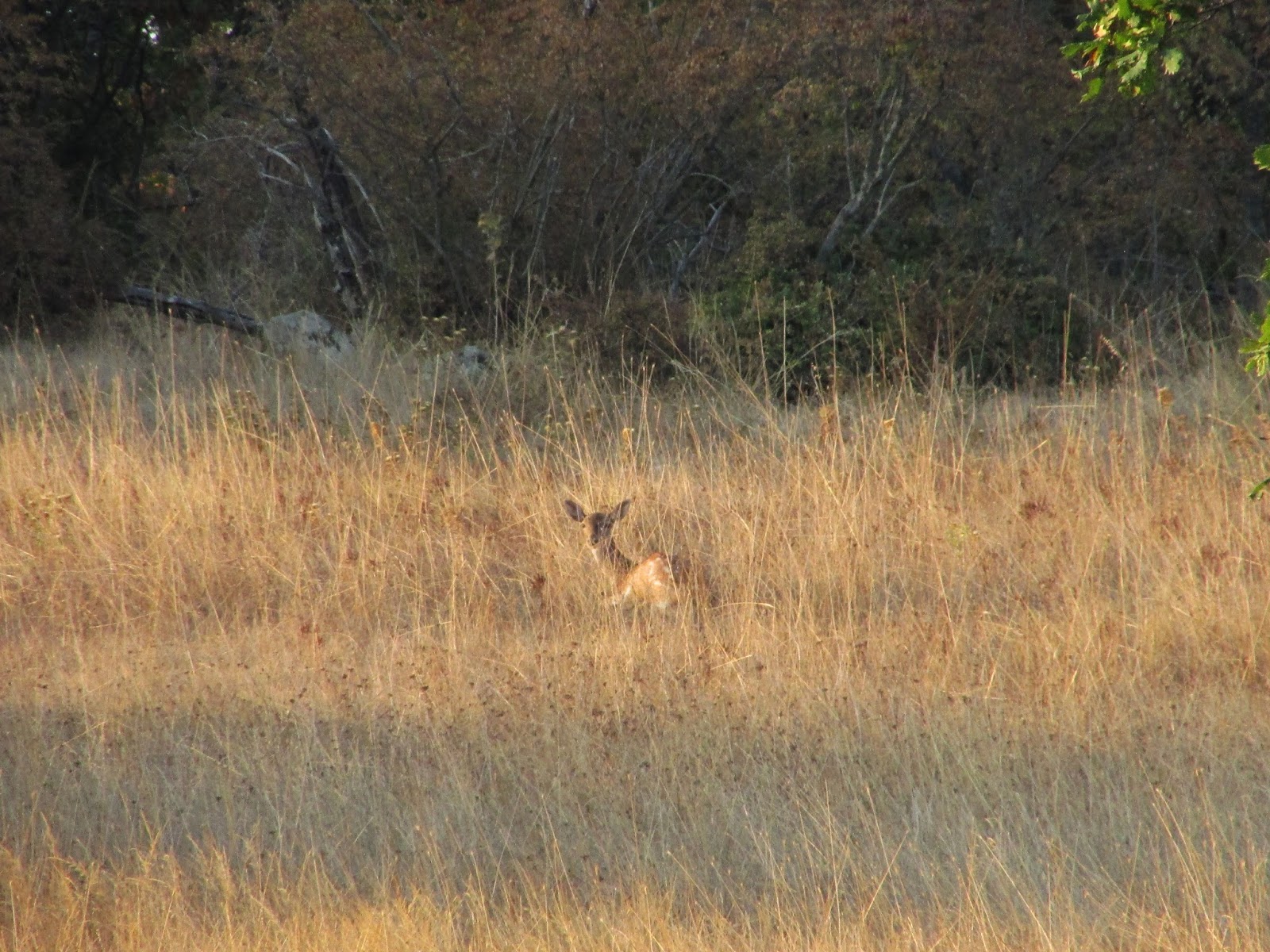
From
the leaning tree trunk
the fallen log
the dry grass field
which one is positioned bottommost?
the dry grass field

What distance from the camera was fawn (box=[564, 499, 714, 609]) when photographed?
5.60m

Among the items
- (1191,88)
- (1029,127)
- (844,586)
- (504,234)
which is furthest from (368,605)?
(1191,88)

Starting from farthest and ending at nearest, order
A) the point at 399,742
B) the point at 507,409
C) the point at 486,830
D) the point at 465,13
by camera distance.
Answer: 1. the point at 465,13
2. the point at 507,409
3. the point at 399,742
4. the point at 486,830

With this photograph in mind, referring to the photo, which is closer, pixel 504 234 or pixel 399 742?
pixel 399 742

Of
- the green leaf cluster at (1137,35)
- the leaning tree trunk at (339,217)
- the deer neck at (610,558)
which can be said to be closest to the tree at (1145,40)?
the green leaf cluster at (1137,35)

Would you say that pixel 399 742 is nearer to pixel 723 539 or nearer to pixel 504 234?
pixel 723 539

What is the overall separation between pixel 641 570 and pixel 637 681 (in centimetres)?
87

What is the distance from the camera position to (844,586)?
5.82m

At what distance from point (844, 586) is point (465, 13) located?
8043mm

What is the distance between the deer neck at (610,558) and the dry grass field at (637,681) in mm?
89

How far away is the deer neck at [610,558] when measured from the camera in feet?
19.3

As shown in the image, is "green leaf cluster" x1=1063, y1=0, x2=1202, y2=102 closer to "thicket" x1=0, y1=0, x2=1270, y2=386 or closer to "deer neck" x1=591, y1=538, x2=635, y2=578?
"deer neck" x1=591, y1=538, x2=635, y2=578

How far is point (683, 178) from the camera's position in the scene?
12.0m

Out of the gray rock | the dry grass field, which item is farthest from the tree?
the gray rock
